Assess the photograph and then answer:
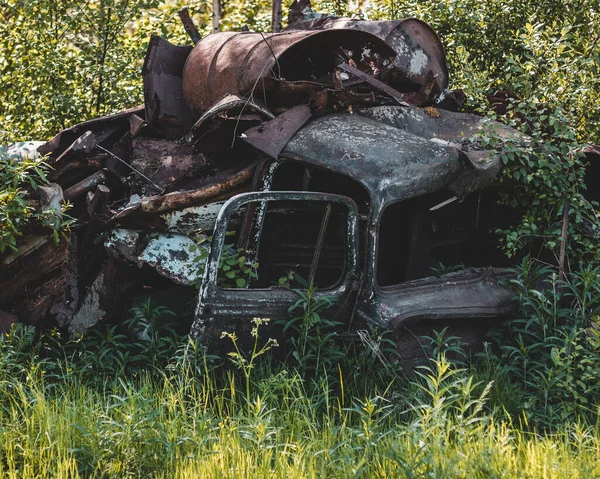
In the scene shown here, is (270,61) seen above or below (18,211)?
above

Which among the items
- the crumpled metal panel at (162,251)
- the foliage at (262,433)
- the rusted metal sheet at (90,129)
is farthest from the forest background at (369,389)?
the rusted metal sheet at (90,129)

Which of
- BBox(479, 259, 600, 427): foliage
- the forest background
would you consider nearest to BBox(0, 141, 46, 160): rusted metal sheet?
the forest background

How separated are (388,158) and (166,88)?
94.5 inches

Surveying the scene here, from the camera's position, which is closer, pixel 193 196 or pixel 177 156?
pixel 193 196

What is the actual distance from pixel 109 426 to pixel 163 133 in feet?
9.85

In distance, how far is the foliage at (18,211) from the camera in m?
5.21

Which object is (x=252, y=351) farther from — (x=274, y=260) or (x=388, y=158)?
Answer: (x=388, y=158)

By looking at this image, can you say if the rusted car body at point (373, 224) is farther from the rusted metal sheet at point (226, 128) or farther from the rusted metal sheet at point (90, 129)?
the rusted metal sheet at point (90, 129)

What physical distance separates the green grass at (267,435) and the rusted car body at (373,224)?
0.41 meters

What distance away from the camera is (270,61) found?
222 inches

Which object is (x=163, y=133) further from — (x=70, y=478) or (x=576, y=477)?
(x=576, y=477)

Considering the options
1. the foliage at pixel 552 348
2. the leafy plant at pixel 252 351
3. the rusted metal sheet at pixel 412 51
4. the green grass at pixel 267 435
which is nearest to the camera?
the green grass at pixel 267 435

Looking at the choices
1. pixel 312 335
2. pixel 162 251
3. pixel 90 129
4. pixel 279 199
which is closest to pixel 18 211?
pixel 162 251

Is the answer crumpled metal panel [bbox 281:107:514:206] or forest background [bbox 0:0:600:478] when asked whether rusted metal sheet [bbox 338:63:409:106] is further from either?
Answer: forest background [bbox 0:0:600:478]
